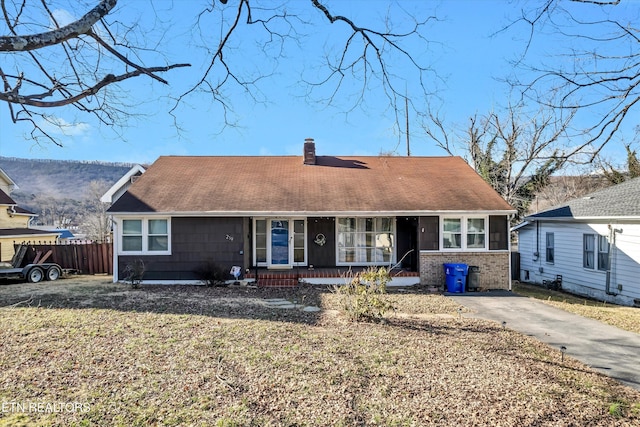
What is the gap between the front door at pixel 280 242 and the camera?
578 inches

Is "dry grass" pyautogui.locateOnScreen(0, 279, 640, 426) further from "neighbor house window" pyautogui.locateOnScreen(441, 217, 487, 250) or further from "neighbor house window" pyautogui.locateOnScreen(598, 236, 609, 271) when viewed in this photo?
"neighbor house window" pyautogui.locateOnScreen(598, 236, 609, 271)

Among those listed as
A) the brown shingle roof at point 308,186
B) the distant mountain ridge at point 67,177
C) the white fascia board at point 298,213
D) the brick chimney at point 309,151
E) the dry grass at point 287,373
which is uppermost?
the distant mountain ridge at point 67,177

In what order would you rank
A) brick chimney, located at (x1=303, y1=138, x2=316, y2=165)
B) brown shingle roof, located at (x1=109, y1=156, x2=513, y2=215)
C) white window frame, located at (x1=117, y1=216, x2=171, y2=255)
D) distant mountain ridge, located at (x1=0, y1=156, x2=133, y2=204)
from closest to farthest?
white window frame, located at (x1=117, y1=216, x2=171, y2=255) < brown shingle roof, located at (x1=109, y1=156, x2=513, y2=215) < brick chimney, located at (x1=303, y1=138, x2=316, y2=165) < distant mountain ridge, located at (x1=0, y1=156, x2=133, y2=204)

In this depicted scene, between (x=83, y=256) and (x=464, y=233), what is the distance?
48.3 ft

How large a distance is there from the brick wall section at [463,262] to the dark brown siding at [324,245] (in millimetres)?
3273

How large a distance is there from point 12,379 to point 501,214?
13.0 metres

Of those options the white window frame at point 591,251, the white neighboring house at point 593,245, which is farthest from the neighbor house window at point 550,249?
the white window frame at point 591,251

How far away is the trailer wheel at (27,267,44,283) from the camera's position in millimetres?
13781

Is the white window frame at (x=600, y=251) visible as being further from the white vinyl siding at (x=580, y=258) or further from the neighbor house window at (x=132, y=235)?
the neighbor house window at (x=132, y=235)

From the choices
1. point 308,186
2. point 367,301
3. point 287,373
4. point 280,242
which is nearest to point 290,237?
point 280,242

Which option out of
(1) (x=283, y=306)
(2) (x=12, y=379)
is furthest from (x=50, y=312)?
(1) (x=283, y=306)

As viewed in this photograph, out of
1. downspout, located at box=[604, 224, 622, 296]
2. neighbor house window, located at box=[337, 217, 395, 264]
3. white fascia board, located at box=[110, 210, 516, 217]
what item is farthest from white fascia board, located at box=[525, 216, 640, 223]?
neighbor house window, located at box=[337, 217, 395, 264]

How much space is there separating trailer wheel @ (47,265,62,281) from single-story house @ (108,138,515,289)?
3.12m

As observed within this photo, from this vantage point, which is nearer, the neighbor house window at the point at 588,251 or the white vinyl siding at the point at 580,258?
the white vinyl siding at the point at 580,258
